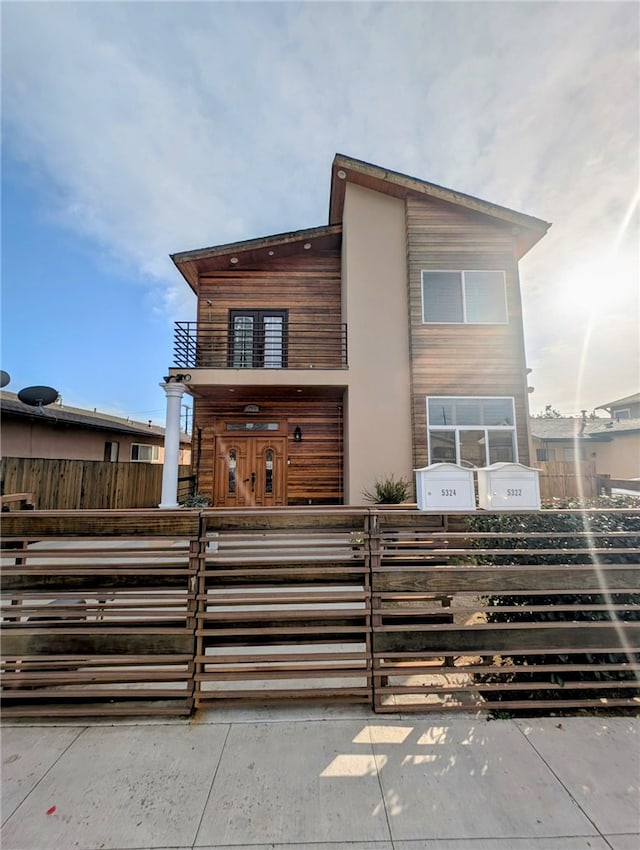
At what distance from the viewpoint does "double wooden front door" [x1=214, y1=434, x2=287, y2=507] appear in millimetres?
8492

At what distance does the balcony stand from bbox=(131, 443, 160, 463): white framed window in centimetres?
880

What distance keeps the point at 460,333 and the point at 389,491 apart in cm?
387

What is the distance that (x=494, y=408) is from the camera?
7.44 meters

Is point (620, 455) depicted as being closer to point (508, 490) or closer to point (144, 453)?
point (508, 490)

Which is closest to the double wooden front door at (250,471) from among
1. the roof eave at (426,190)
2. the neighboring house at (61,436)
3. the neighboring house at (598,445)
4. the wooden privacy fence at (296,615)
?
the neighboring house at (61,436)

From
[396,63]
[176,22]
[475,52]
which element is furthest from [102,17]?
[475,52]

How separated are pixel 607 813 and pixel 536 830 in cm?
41

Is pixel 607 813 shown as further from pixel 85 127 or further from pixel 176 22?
pixel 85 127

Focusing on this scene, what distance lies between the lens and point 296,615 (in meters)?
2.27

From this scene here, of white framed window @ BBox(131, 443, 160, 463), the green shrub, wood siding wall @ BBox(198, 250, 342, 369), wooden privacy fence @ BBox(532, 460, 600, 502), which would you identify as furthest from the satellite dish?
wooden privacy fence @ BBox(532, 460, 600, 502)

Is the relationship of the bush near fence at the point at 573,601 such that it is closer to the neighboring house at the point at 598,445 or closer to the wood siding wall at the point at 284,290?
the wood siding wall at the point at 284,290

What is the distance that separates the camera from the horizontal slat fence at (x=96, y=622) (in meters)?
2.23

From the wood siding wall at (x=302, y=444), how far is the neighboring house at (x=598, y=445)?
13921 millimetres

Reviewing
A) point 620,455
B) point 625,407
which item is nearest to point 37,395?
point 620,455
